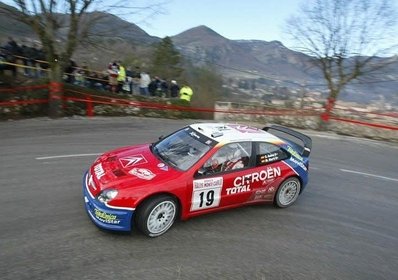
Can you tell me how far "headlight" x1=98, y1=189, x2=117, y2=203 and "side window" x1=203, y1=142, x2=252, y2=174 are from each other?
1.54 m

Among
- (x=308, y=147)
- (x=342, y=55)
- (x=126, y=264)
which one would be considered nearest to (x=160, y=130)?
(x=308, y=147)

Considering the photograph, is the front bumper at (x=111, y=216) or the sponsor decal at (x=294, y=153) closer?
the front bumper at (x=111, y=216)

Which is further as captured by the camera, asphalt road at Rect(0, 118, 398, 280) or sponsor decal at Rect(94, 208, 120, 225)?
sponsor decal at Rect(94, 208, 120, 225)

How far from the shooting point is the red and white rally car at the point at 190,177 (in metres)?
5.66

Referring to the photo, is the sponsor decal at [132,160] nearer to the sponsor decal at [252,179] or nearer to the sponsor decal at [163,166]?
the sponsor decal at [163,166]

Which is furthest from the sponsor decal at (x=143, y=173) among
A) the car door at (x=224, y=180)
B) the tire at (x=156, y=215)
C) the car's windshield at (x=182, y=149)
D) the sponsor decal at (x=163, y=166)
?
the car door at (x=224, y=180)

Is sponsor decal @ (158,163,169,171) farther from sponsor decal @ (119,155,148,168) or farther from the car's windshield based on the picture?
sponsor decal @ (119,155,148,168)

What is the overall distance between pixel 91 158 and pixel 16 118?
4.77 metres

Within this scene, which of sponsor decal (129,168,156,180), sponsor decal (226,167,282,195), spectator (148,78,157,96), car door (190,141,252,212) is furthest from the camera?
spectator (148,78,157,96)

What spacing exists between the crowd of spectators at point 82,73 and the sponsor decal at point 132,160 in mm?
8836

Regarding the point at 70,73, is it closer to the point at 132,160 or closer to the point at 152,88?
the point at 152,88

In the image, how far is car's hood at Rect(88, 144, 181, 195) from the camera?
5.78m

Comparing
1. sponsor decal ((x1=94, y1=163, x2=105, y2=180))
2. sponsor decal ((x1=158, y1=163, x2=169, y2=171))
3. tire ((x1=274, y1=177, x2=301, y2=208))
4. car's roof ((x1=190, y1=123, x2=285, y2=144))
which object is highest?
car's roof ((x1=190, y1=123, x2=285, y2=144))

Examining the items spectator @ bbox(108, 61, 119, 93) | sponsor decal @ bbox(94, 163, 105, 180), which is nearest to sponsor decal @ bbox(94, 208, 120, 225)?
sponsor decal @ bbox(94, 163, 105, 180)
